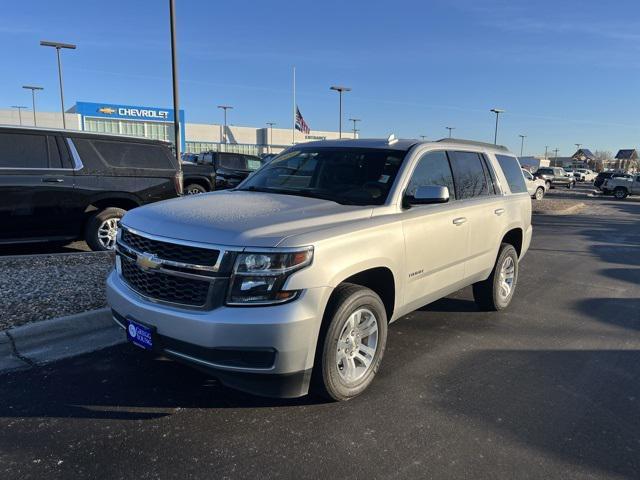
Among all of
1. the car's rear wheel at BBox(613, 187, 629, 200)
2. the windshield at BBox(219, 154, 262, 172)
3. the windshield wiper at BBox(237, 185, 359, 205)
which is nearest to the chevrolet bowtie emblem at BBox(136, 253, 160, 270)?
the windshield wiper at BBox(237, 185, 359, 205)

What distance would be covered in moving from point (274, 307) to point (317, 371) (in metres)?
0.62

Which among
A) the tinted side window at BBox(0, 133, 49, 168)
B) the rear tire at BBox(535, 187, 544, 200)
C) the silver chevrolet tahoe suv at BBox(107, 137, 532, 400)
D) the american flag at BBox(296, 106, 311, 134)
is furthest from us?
the american flag at BBox(296, 106, 311, 134)

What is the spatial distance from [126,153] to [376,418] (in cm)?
622

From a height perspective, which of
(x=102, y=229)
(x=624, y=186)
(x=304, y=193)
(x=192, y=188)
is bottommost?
(x=624, y=186)

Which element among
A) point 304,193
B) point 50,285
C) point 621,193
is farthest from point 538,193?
point 50,285

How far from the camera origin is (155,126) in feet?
230

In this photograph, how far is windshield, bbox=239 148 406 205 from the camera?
416 centimetres

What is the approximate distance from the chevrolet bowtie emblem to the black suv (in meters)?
4.48

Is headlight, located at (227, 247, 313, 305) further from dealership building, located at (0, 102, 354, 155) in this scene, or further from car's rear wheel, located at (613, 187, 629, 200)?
dealership building, located at (0, 102, 354, 155)

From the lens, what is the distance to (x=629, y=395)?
12.6 ft

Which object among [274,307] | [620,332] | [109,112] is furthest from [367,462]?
[109,112]

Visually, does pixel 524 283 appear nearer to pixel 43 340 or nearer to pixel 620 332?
pixel 620 332

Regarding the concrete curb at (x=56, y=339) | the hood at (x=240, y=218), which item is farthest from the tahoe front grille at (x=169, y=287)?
the concrete curb at (x=56, y=339)

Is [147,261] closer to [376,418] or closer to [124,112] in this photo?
[376,418]
